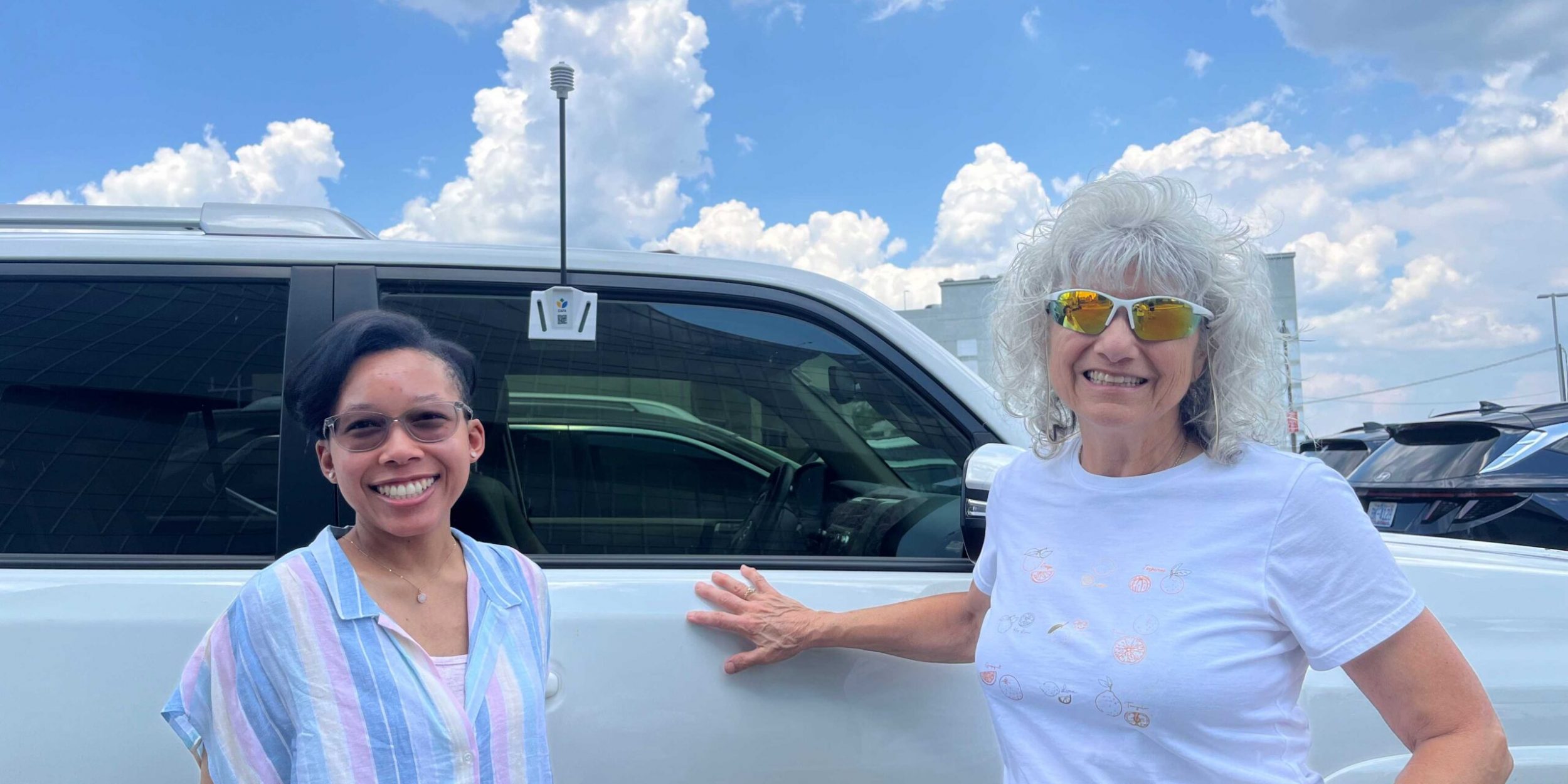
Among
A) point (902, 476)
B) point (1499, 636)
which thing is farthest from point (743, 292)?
point (1499, 636)

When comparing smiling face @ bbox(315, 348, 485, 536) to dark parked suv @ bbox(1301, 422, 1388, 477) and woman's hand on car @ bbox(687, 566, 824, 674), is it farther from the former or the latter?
dark parked suv @ bbox(1301, 422, 1388, 477)

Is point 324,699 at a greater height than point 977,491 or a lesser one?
lesser

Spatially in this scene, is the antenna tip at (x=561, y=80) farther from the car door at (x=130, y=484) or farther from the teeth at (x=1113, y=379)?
the teeth at (x=1113, y=379)

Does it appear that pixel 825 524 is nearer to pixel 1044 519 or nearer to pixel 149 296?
pixel 1044 519

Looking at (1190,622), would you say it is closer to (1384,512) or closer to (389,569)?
(389,569)

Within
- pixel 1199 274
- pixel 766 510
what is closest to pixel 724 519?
pixel 766 510

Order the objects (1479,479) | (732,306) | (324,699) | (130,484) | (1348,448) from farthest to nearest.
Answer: (1348,448) → (1479,479) → (732,306) → (130,484) → (324,699)

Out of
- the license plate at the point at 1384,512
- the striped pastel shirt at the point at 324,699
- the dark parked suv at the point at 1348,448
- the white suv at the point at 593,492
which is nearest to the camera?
the striped pastel shirt at the point at 324,699

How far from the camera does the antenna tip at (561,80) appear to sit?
5.77ft

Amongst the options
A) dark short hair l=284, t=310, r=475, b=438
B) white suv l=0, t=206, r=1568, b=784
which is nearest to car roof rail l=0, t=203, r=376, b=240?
white suv l=0, t=206, r=1568, b=784

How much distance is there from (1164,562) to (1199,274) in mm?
403

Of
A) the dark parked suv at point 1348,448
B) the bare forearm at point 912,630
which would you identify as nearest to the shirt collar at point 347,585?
the bare forearm at point 912,630

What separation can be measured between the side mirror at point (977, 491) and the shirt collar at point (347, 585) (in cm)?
72

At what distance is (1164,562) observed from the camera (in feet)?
4.30
